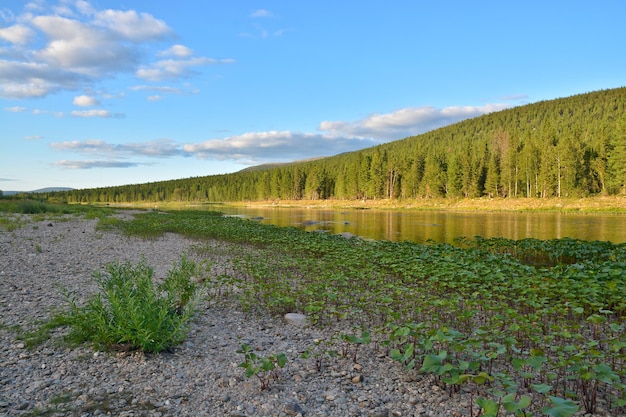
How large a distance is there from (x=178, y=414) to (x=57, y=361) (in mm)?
2514

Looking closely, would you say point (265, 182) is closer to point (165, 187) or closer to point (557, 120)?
point (165, 187)

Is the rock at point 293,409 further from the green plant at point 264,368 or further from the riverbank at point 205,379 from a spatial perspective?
the green plant at point 264,368

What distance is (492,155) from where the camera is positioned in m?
83.6

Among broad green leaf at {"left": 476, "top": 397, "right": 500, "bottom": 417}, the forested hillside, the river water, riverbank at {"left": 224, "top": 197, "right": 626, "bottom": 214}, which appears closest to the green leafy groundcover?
broad green leaf at {"left": 476, "top": 397, "right": 500, "bottom": 417}

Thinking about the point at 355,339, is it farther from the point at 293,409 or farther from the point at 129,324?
the point at 129,324

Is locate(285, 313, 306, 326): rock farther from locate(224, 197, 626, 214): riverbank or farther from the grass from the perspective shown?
locate(224, 197, 626, 214): riverbank

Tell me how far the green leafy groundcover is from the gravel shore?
1.54 ft

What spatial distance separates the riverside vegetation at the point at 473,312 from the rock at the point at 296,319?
0.19 m

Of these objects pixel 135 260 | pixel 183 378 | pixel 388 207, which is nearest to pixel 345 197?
pixel 388 207

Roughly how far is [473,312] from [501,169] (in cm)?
8708

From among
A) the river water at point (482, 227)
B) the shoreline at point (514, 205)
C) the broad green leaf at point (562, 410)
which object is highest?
the shoreline at point (514, 205)

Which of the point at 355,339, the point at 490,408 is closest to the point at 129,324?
the point at 355,339

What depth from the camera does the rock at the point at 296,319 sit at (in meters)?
7.94

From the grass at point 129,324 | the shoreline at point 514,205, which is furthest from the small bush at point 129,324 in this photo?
the shoreline at point 514,205
